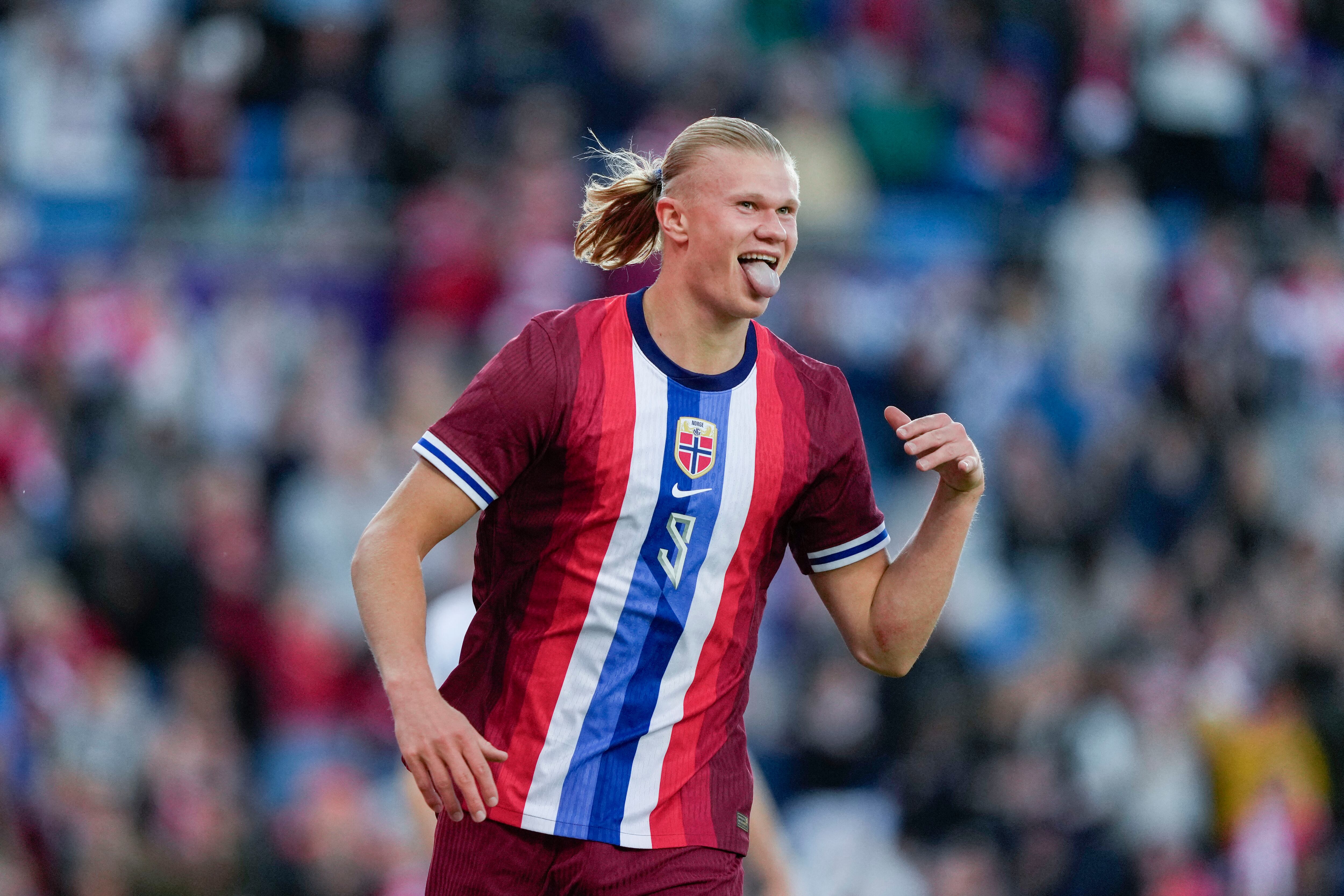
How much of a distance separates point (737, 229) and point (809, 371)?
1.33 ft

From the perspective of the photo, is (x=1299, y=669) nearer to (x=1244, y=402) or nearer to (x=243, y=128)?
(x=1244, y=402)

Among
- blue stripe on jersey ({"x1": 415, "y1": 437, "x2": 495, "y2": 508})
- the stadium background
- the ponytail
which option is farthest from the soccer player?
the stadium background

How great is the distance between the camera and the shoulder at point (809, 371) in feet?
13.6

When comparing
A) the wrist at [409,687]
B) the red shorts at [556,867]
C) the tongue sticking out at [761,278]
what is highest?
the tongue sticking out at [761,278]

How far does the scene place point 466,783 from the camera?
3516 mm

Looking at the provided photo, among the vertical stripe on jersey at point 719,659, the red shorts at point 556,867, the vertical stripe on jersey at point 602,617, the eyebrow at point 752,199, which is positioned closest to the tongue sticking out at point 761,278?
the eyebrow at point 752,199

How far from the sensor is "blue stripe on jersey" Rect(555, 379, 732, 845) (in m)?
3.88

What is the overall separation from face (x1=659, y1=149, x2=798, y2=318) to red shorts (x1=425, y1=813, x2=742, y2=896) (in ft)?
3.85

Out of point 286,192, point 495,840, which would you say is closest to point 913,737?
point 286,192

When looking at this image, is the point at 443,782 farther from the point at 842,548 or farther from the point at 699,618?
the point at 842,548

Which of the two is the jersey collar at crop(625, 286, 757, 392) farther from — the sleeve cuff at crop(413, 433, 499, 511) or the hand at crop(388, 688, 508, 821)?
the hand at crop(388, 688, 508, 821)

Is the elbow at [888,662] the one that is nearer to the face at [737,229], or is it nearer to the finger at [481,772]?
the face at [737,229]

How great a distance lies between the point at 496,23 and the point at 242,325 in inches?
118

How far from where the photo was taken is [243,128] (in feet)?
37.6
